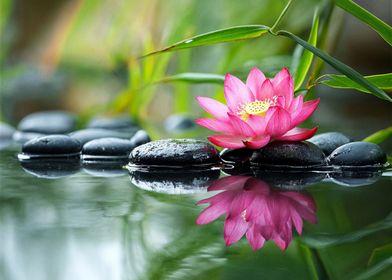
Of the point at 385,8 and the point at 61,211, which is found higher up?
the point at 385,8

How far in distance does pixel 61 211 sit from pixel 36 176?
9.8 inches

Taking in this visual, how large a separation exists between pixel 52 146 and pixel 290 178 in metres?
0.44

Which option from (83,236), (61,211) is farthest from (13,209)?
(83,236)

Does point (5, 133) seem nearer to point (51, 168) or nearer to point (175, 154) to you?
point (51, 168)

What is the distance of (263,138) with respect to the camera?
875 millimetres

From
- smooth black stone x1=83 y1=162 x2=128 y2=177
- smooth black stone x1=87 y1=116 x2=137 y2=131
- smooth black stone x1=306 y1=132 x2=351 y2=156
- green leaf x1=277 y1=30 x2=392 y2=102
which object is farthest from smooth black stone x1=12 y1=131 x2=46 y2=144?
green leaf x1=277 y1=30 x2=392 y2=102

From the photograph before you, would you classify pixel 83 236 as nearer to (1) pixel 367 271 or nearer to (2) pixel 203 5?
(1) pixel 367 271

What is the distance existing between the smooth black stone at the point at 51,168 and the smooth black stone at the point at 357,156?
0.38 metres

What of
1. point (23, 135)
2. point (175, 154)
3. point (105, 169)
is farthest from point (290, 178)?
point (23, 135)

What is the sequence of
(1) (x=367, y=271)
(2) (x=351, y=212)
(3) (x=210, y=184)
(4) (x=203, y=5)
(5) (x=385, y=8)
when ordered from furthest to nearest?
(5) (x=385, y=8), (4) (x=203, y=5), (3) (x=210, y=184), (2) (x=351, y=212), (1) (x=367, y=271)

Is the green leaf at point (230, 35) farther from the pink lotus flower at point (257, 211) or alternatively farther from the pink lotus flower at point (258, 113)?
the pink lotus flower at point (257, 211)

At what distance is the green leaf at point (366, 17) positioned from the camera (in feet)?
2.75

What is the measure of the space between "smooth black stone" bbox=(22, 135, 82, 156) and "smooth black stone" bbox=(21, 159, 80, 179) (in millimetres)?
28

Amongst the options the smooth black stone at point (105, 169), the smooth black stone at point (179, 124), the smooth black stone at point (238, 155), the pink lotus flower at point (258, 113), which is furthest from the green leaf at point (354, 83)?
the smooth black stone at point (179, 124)
